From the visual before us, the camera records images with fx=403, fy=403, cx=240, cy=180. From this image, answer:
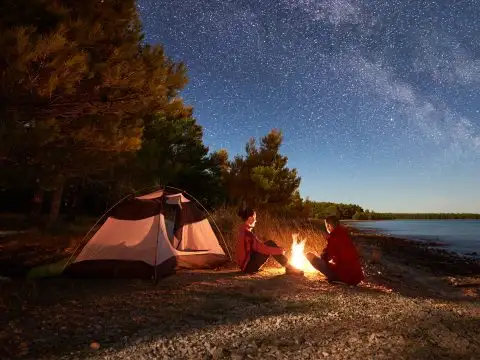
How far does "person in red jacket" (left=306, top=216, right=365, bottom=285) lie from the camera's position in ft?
24.2

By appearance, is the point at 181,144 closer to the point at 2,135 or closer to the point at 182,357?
the point at 2,135

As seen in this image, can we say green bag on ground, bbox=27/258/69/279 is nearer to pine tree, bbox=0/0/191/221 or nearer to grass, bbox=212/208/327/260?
pine tree, bbox=0/0/191/221

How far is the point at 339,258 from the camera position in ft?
24.7

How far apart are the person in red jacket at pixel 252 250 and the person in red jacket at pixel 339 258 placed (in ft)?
2.69

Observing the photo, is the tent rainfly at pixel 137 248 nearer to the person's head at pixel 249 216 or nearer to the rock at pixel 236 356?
the person's head at pixel 249 216

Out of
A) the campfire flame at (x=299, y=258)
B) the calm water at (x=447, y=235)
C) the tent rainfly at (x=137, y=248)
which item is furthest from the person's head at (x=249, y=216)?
the calm water at (x=447, y=235)

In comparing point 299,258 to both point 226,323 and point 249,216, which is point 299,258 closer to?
point 249,216

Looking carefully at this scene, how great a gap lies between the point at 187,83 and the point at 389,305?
7363mm

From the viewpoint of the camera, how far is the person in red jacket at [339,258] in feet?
24.2

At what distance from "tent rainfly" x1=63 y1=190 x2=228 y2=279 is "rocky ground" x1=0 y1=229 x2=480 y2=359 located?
608 mm

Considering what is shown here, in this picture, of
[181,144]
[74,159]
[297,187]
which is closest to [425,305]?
[74,159]

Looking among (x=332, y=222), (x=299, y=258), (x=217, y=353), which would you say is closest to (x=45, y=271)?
(x=299, y=258)

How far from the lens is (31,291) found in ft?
21.6

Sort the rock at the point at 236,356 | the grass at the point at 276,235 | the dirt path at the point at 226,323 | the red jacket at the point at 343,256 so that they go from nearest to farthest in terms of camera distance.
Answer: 1. the rock at the point at 236,356
2. the dirt path at the point at 226,323
3. the red jacket at the point at 343,256
4. the grass at the point at 276,235
